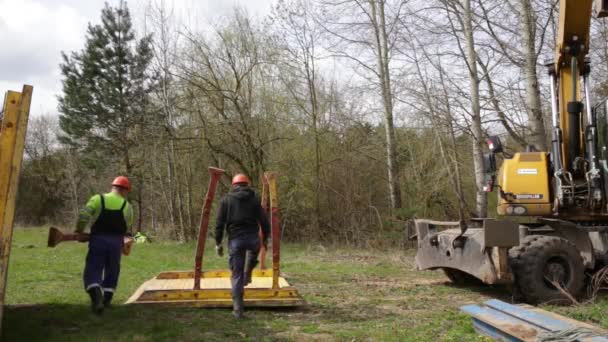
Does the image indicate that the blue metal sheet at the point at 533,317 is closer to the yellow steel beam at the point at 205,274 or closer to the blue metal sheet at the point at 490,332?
the blue metal sheet at the point at 490,332

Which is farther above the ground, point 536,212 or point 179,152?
point 179,152

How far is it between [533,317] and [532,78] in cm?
922

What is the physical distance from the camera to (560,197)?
9.30 meters

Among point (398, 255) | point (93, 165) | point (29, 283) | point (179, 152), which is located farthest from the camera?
point (93, 165)

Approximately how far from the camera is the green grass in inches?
261

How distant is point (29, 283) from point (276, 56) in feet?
43.5

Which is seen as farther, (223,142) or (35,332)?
(223,142)

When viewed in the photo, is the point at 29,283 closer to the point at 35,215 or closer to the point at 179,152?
the point at 179,152

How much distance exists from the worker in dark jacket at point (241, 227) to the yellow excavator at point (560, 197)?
313cm

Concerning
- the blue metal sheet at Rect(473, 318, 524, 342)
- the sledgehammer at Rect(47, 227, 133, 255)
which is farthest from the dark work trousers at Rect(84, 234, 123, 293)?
the blue metal sheet at Rect(473, 318, 524, 342)

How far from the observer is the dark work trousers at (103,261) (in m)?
7.41

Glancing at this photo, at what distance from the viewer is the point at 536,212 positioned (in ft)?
30.9

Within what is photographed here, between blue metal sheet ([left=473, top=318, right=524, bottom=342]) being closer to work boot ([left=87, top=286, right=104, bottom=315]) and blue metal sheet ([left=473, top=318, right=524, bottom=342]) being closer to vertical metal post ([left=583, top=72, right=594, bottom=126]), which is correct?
vertical metal post ([left=583, top=72, right=594, bottom=126])

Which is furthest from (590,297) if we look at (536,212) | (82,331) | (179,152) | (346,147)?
(179,152)
